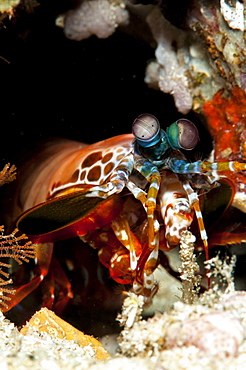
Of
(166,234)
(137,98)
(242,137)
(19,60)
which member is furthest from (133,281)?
(19,60)

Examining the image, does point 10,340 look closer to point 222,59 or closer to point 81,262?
point 81,262

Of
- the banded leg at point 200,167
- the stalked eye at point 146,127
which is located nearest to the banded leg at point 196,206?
the banded leg at point 200,167

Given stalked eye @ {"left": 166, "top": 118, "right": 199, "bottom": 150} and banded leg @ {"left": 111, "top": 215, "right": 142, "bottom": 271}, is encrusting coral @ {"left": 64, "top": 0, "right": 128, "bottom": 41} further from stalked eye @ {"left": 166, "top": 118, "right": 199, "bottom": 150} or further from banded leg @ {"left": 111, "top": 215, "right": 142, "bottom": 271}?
banded leg @ {"left": 111, "top": 215, "right": 142, "bottom": 271}

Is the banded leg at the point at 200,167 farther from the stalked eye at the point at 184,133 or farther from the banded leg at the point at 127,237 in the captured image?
the banded leg at the point at 127,237

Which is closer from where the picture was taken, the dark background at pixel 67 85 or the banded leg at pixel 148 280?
the banded leg at pixel 148 280

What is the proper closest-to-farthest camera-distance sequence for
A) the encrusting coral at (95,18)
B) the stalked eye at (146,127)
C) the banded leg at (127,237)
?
1. the stalked eye at (146,127)
2. the banded leg at (127,237)
3. the encrusting coral at (95,18)

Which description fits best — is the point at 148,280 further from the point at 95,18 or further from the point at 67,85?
the point at 67,85

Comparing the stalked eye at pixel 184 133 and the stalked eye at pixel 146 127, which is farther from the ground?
the stalked eye at pixel 146 127

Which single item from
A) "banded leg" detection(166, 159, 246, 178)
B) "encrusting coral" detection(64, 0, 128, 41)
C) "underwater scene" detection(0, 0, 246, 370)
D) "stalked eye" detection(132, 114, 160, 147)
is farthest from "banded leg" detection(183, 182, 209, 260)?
"encrusting coral" detection(64, 0, 128, 41)
